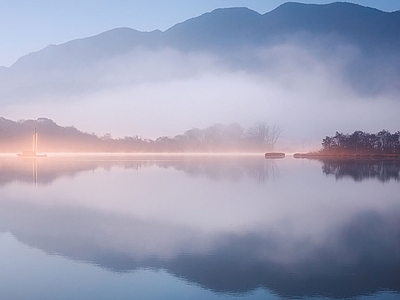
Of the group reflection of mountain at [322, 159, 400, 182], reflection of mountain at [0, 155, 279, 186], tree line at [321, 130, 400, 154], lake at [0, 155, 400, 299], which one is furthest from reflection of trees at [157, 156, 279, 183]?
tree line at [321, 130, 400, 154]

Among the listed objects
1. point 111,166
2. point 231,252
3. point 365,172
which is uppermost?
point 111,166

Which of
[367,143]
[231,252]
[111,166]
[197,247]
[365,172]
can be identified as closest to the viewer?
[231,252]

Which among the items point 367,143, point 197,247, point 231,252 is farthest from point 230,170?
point 367,143

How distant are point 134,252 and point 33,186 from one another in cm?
930

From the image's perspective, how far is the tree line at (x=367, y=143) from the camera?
53.1 metres

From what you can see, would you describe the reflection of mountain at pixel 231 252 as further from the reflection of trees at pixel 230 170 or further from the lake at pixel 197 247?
the reflection of trees at pixel 230 170

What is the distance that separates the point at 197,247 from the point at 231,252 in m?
0.55

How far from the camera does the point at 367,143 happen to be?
53.4 meters

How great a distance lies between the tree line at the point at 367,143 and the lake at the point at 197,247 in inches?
1706

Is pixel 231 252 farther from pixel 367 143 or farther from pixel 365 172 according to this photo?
pixel 367 143

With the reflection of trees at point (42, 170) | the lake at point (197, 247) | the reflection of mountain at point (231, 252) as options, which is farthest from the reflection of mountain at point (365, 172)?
the reflection of mountain at point (231, 252)

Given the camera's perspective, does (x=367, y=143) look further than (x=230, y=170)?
Yes

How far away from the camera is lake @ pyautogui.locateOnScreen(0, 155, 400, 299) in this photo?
15.3ft

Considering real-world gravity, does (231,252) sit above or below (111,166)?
below
